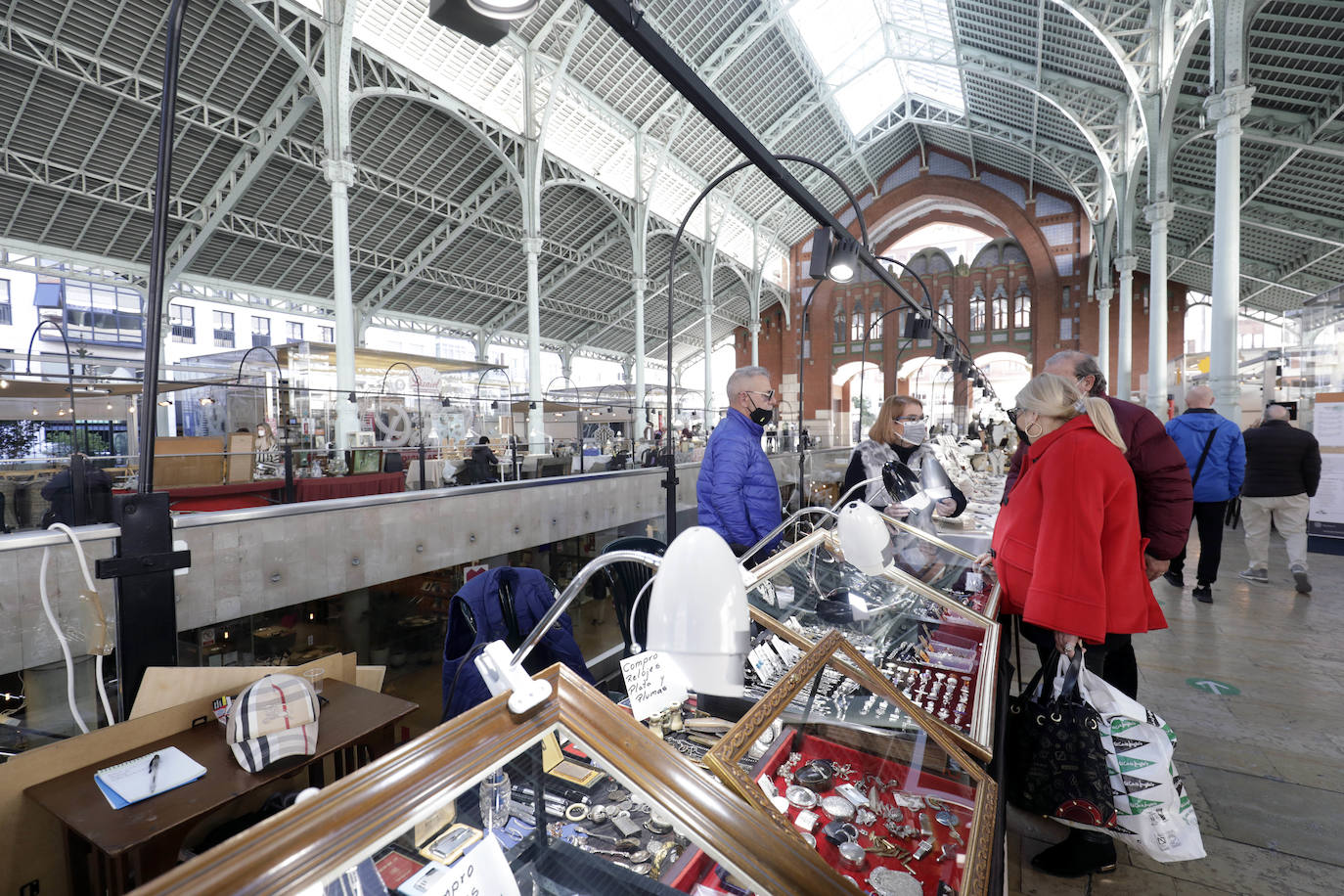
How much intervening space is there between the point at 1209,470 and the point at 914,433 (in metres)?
2.75

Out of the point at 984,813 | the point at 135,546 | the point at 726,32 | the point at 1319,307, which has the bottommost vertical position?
the point at 984,813

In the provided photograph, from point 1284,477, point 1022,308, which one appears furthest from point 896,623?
point 1022,308

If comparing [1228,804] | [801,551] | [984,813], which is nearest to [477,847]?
[984,813]

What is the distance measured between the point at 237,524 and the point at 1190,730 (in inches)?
233

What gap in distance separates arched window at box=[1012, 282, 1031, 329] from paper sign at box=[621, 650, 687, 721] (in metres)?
29.9

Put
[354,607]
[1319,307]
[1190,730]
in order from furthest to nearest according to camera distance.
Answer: [1319,307] → [354,607] → [1190,730]

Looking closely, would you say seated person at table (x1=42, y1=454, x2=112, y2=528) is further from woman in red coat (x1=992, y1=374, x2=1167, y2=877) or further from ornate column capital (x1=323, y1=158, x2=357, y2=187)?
ornate column capital (x1=323, y1=158, x2=357, y2=187)

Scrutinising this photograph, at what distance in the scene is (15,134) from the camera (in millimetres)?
11773

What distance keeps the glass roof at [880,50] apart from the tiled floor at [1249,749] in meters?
17.2

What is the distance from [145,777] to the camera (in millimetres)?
1701

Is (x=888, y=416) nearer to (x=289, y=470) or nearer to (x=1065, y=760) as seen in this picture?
(x=1065, y=760)

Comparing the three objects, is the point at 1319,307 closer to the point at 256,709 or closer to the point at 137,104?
the point at 256,709

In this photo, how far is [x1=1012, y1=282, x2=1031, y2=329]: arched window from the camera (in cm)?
2636

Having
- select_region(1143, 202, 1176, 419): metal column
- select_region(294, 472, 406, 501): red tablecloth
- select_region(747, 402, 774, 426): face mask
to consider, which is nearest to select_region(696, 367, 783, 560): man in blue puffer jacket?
select_region(747, 402, 774, 426): face mask
